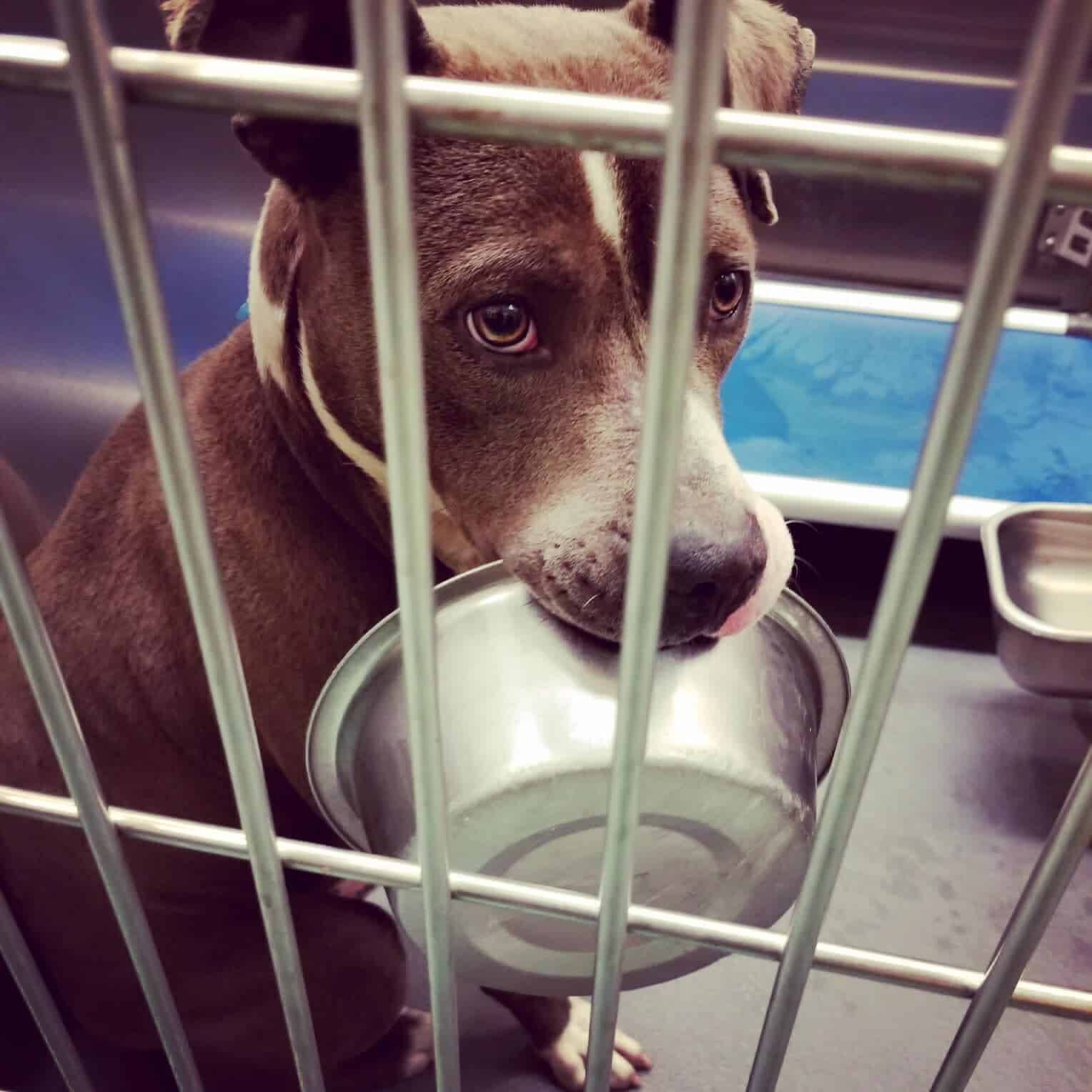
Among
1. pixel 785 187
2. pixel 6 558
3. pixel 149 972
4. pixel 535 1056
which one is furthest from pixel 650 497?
pixel 785 187

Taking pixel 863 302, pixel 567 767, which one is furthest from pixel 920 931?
pixel 863 302

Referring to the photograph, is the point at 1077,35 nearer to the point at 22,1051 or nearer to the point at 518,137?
the point at 518,137

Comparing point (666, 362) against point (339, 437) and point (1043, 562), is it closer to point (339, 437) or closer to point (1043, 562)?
point (339, 437)

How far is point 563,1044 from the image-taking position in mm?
1049

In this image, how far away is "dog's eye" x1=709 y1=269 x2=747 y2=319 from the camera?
2.54 ft

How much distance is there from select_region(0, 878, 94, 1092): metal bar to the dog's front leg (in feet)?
1.67

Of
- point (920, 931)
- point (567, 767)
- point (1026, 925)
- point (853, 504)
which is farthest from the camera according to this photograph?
point (853, 504)

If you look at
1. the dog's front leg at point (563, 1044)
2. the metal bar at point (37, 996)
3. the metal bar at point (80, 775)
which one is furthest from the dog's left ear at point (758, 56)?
the dog's front leg at point (563, 1044)

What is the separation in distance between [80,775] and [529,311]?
0.42 meters

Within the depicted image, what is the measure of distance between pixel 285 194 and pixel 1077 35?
2.15 ft

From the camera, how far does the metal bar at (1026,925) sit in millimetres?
372

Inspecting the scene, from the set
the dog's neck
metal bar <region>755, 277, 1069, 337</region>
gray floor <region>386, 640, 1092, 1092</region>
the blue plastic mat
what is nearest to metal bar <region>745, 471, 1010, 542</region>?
the blue plastic mat

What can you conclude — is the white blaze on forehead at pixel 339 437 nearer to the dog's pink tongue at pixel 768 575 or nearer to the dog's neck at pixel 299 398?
the dog's neck at pixel 299 398

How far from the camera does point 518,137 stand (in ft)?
0.98
